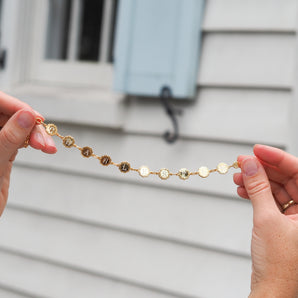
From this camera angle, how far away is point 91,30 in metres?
2.44

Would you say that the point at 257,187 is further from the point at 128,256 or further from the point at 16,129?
the point at 128,256

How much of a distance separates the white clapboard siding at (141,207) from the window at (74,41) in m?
0.46

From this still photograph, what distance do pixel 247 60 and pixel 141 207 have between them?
0.73 m

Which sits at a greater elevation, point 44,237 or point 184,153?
point 184,153

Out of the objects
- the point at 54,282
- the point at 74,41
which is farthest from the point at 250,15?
the point at 54,282

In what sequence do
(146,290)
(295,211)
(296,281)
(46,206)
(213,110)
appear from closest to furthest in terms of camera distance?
1. (296,281)
2. (295,211)
3. (213,110)
4. (146,290)
5. (46,206)

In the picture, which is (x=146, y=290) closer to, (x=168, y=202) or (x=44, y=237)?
(x=168, y=202)

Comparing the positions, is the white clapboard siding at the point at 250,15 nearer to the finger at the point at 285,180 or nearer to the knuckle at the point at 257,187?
the finger at the point at 285,180

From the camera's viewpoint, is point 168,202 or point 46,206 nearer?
point 168,202

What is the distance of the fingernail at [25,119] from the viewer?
1.13 meters

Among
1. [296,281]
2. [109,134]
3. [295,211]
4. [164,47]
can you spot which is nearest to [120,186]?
[109,134]

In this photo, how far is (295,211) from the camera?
1.26 m

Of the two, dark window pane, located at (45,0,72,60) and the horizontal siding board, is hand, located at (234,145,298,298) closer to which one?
the horizontal siding board

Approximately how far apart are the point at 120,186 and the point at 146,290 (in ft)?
1.45
